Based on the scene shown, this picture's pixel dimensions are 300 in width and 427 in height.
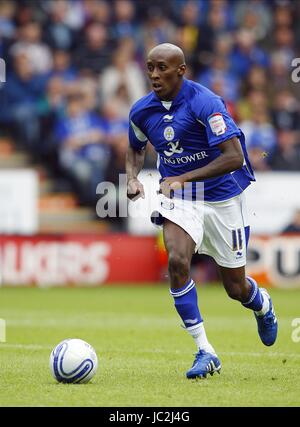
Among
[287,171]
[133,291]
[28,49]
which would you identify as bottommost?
[133,291]

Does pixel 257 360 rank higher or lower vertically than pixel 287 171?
lower

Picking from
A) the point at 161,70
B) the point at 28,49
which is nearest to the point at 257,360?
the point at 161,70

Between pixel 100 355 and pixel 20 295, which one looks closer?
pixel 100 355

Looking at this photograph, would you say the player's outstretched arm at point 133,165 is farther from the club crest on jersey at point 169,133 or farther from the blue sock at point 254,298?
the blue sock at point 254,298

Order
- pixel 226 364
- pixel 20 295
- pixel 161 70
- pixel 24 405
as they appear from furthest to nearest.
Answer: pixel 20 295 < pixel 226 364 < pixel 161 70 < pixel 24 405

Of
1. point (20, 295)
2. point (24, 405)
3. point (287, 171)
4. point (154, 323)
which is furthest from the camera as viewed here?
point (287, 171)

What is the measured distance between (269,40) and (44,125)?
19.0 feet

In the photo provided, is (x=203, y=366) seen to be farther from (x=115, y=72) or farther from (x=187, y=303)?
(x=115, y=72)

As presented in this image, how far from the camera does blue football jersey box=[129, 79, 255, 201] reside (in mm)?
7754


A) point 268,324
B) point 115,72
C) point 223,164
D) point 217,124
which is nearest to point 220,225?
point 223,164

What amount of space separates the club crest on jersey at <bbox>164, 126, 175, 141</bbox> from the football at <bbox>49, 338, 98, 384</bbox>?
5.70 feet

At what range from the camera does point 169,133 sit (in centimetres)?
799

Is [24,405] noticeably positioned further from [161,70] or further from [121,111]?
[121,111]

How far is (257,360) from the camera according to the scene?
8812 millimetres
